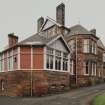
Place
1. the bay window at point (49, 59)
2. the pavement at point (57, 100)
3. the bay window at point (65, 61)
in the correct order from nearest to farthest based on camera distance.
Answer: the pavement at point (57, 100), the bay window at point (49, 59), the bay window at point (65, 61)

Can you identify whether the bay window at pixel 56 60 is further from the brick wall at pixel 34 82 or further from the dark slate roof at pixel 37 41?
the dark slate roof at pixel 37 41

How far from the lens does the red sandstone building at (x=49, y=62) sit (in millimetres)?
27188

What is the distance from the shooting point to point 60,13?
37500 mm

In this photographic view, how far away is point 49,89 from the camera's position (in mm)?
→ 27688

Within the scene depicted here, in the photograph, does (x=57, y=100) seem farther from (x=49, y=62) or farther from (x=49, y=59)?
(x=49, y=59)

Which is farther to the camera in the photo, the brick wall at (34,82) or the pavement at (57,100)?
the brick wall at (34,82)

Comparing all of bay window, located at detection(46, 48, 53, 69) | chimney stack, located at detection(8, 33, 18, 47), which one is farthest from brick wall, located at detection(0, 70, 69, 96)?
chimney stack, located at detection(8, 33, 18, 47)

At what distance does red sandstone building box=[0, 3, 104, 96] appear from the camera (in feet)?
89.2

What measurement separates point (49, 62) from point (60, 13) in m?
12.0

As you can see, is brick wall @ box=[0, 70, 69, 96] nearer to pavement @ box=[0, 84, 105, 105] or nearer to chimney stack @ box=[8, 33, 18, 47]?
pavement @ box=[0, 84, 105, 105]

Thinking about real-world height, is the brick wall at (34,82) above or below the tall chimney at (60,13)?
below

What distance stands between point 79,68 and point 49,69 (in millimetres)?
8975

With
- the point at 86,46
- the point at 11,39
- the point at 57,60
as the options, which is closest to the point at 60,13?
the point at 86,46

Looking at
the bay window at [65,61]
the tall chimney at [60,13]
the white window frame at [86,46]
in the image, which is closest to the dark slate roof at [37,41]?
the bay window at [65,61]
